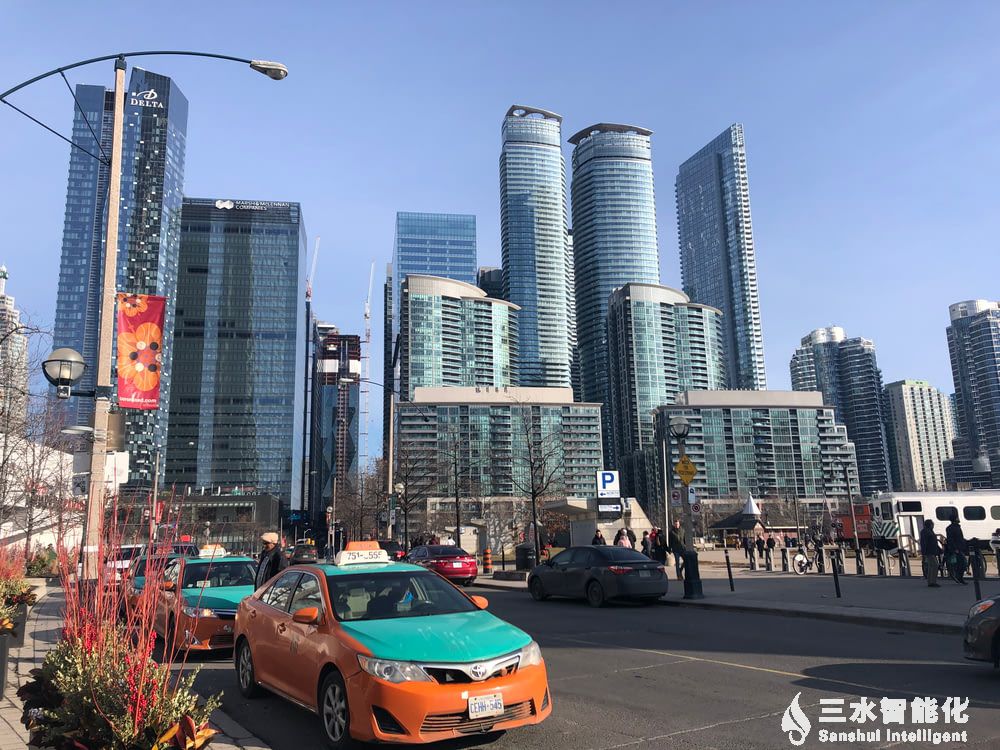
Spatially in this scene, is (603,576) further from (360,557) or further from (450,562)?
(360,557)

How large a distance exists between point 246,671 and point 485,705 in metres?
3.85

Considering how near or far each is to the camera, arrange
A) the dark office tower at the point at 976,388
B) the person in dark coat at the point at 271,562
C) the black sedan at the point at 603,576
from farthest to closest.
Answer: the dark office tower at the point at 976,388 → the black sedan at the point at 603,576 → the person in dark coat at the point at 271,562

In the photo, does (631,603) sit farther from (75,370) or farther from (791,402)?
(791,402)

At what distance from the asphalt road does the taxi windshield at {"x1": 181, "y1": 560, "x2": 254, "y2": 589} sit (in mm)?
1929

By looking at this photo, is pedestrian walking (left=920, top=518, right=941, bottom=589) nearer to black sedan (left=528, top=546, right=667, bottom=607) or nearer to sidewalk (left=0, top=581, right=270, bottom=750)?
black sedan (left=528, top=546, right=667, bottom=607)

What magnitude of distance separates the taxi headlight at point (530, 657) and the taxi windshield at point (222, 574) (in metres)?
8.15

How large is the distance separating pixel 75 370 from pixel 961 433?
227870 mm

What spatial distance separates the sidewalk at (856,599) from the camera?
1348 cm

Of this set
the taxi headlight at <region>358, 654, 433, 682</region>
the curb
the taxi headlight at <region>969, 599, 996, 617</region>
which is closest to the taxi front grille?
the taxi headlight at <region>358, 654, 433, 682</region>

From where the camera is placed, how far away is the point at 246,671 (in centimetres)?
830

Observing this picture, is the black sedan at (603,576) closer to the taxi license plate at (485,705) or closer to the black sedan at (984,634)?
the black sedan at (984,634)

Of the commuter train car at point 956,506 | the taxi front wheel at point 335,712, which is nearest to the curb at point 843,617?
the taxi front wheel at point 335,712

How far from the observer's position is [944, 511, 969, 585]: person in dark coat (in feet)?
65.6

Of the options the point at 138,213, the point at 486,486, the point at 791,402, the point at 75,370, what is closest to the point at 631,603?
the point at 75,370
